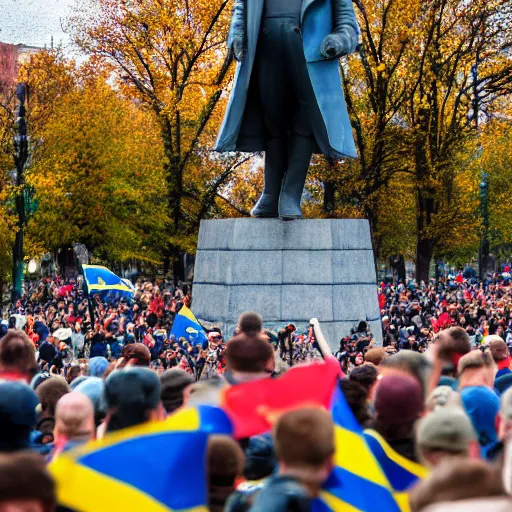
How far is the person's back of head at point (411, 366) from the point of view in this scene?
18.0ft

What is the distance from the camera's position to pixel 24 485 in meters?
3.00

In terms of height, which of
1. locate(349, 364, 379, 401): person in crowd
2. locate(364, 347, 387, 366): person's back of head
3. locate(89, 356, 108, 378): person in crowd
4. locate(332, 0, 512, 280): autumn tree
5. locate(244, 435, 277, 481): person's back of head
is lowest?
locate(244, 435, 277, 481): person's back of head

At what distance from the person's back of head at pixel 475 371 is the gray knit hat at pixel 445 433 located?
1921mm

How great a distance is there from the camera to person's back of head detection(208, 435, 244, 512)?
411 centimetres

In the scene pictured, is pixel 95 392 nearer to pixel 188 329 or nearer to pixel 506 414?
pixel 506 414

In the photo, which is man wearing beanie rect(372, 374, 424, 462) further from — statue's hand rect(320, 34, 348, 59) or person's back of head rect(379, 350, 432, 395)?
statue's hand rect(320, 34, 348, 59)

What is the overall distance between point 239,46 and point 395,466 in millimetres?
8218

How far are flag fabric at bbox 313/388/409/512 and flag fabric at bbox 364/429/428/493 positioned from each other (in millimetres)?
129

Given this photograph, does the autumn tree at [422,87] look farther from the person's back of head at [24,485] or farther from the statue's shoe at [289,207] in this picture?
the person's back of head at [24,485]

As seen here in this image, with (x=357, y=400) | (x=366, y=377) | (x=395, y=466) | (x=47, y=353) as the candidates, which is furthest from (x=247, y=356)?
(x=47, y=353)

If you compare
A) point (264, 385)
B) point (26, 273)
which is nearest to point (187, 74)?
point (26, 273)

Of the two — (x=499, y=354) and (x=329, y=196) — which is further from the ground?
(x=329, y=196)

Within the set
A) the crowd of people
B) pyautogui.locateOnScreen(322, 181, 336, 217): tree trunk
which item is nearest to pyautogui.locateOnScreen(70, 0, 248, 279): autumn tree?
pyautogui.locateOnScreen(322, 181, 336, 217): tree trunk

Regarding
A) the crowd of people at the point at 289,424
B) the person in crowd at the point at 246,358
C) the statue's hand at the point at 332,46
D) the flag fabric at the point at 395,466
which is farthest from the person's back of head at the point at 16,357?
the statue's hand at the point at 332,46
